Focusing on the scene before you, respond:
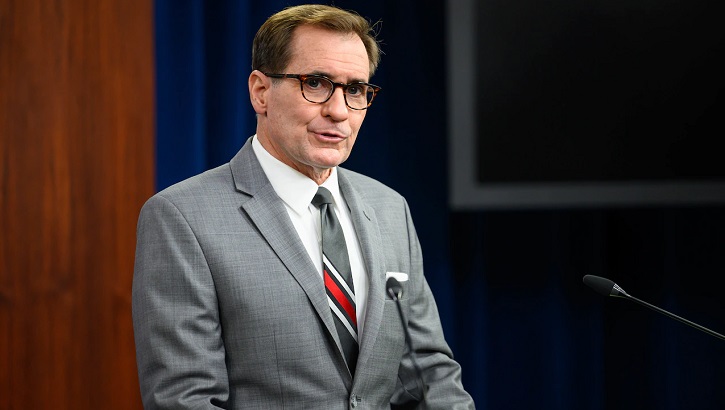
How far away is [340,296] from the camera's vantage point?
164 cm

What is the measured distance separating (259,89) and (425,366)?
70 cm

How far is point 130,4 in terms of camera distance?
93.8 inches

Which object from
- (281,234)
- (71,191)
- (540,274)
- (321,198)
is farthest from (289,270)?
(540,274)

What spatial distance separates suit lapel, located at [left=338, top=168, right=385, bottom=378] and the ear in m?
0.25

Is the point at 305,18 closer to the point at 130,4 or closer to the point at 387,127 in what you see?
the point at 130,4

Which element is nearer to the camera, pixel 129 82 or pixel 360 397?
pixel 360 397

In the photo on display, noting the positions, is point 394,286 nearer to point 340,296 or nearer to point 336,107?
point 340,296

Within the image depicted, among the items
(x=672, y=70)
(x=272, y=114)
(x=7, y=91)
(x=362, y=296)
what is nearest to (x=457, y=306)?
(x=672, y=70)

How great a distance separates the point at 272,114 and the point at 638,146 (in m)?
1.37

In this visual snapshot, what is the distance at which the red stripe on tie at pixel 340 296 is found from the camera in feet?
5.37

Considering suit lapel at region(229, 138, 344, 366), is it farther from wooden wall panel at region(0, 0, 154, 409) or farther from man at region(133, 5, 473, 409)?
wooden wall panel at region(0, 0, 154, 409)

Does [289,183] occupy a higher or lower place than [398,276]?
higher

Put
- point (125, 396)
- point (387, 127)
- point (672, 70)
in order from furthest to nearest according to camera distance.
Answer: point (387, 127)
point (672, 70)
point (125, 396)

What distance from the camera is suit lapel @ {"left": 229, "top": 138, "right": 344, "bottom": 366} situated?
1592 millimetres
